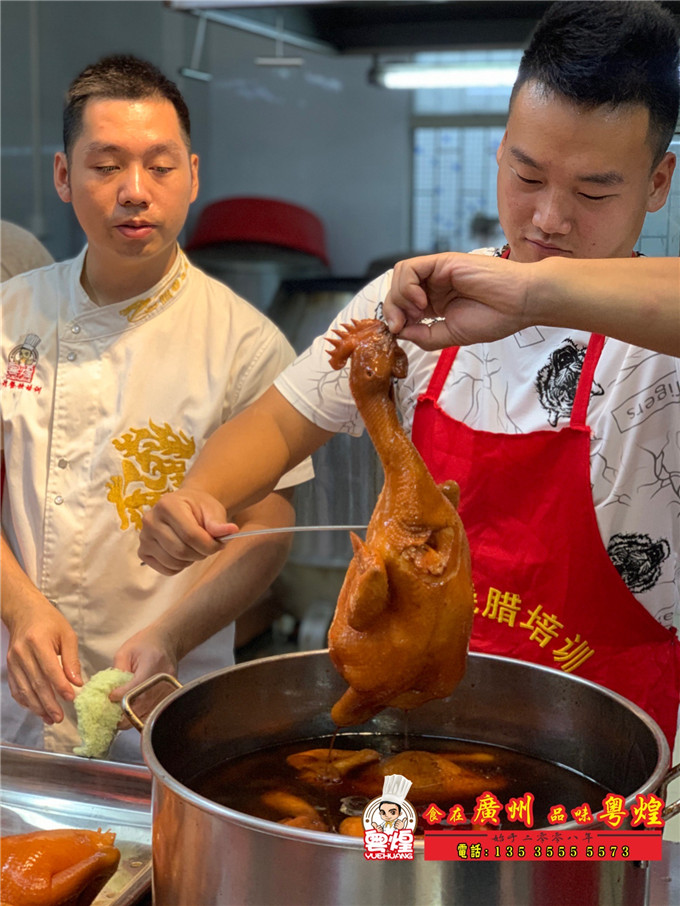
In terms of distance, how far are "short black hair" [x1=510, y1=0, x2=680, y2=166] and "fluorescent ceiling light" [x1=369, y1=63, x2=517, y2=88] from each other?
1870 mm

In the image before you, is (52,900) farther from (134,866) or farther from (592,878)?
(592,878)

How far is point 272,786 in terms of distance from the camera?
1132 mm

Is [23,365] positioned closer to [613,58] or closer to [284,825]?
[613,58]

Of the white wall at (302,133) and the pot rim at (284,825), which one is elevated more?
the white wall at (302,133)

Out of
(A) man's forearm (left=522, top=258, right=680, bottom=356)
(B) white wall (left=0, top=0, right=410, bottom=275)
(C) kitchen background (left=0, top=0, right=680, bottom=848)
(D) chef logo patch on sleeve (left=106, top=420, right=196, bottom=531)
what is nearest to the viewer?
(A) man's forearm (left=522, top=258, right=680, bottom=356)

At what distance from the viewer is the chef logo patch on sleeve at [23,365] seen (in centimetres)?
183

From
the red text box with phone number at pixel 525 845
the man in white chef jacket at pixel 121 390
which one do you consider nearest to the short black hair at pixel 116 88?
the man in white chef jacket at pixel 121 390

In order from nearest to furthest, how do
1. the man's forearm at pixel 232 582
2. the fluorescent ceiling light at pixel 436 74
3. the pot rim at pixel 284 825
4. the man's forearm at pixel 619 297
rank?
1. the pot rim at pixel 284 825
2. the man's forearm at pixel 619 297
3. the man's forearm at pixel 232 582
4. the fluorescent ceiling light at pixel 436 74

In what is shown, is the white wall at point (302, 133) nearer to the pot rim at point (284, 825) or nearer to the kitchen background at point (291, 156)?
the kitchen background at point (291, 156)

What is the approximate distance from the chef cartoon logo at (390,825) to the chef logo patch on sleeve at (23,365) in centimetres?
114

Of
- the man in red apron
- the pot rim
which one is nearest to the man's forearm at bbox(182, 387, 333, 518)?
the man in red apron

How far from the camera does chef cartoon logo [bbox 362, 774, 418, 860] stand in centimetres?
77

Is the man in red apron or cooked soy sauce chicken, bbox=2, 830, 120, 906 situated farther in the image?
the man in red apron

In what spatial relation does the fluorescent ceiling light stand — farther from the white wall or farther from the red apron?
the red apron
